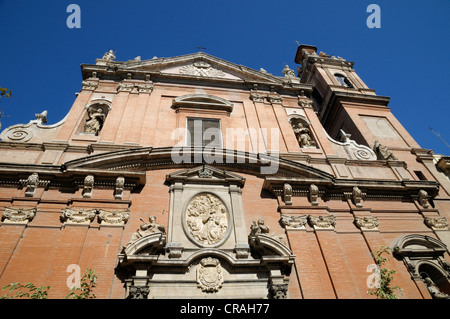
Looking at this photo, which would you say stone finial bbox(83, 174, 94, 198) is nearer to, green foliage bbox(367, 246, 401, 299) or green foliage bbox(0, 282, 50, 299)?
green foliage bbox(0, 282, 50, 299)

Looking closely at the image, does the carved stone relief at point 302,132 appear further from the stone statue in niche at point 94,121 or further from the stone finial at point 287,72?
the stone statue in niche at point 94,121

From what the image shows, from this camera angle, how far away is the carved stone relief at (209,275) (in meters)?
8.28

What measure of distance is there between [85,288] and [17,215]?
321cm

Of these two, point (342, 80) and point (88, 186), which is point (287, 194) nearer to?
point (88, 186)

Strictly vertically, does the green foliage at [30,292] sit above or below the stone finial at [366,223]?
below

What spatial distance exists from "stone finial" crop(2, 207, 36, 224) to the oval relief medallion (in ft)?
14.4

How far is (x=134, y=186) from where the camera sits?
10164 mm

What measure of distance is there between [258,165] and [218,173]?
1.64m

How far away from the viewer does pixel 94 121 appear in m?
12.7

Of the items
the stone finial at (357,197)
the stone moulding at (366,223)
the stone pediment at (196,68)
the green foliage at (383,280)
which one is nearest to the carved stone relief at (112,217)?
the green foliage at (383,280)

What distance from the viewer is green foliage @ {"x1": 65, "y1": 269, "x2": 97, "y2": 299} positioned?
281 inches

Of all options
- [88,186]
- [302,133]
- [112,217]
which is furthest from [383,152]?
[88,186]

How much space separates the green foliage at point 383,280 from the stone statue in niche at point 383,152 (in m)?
5.07
